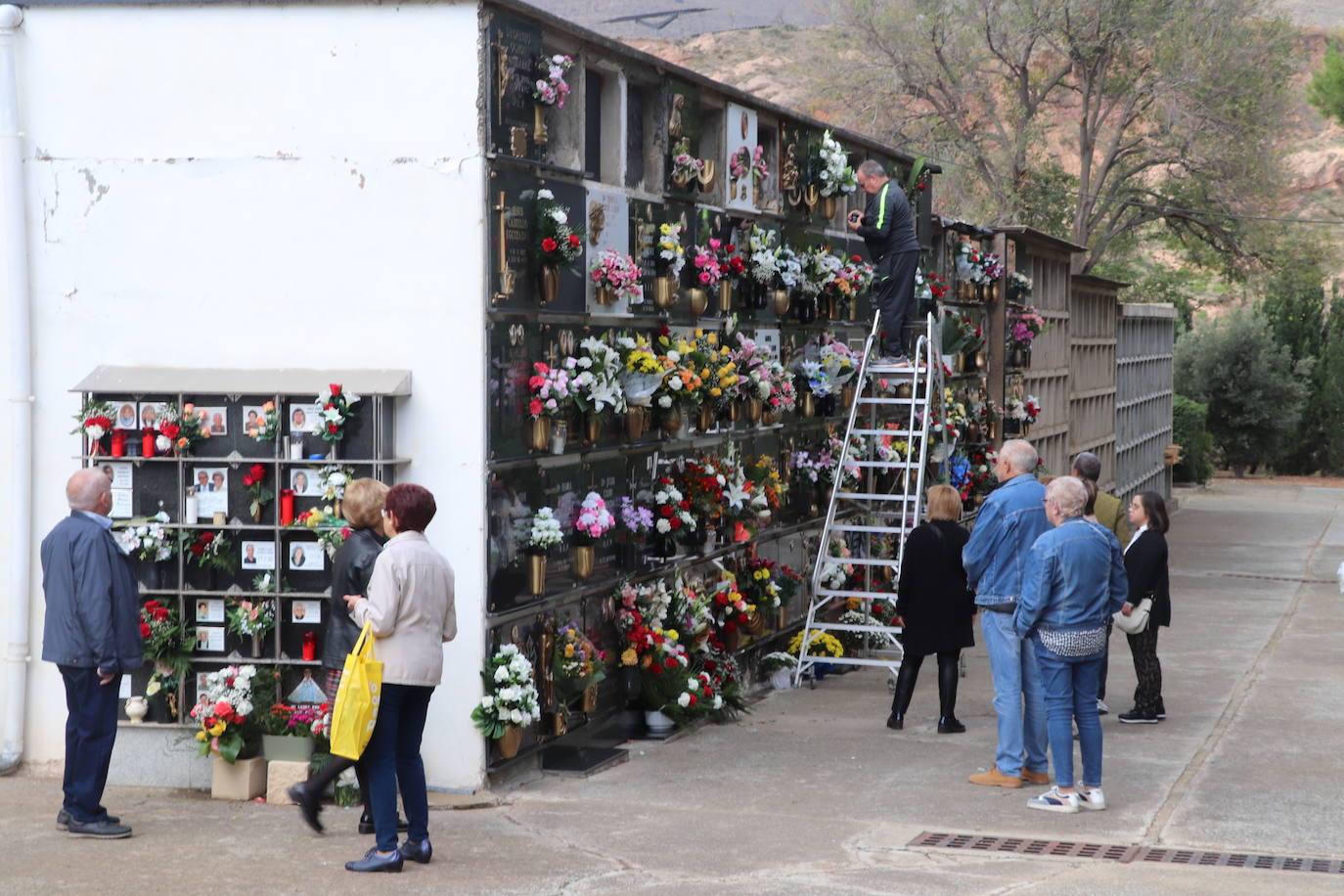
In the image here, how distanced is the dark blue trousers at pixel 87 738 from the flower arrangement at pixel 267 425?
1.37 m

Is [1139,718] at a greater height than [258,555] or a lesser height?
lesser

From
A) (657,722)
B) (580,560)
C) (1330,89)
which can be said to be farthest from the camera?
(1330,89)

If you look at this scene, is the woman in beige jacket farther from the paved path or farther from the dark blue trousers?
the dark blue trousers

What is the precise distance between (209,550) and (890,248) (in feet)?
20.9

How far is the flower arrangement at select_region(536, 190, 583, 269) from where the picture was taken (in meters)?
8.26

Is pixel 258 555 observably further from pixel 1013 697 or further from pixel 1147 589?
pixel 1147 589

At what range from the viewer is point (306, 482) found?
7.94 m

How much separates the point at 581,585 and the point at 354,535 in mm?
2196

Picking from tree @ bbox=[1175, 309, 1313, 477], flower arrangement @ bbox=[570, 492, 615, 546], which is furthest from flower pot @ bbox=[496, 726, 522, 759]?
tree @ bbox=[1175, 309, 1313, 477]

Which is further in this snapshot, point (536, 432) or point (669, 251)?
point (669, 251)

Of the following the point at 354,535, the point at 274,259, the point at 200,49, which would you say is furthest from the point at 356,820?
the point at 200,49

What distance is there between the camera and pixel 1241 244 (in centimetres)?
3641

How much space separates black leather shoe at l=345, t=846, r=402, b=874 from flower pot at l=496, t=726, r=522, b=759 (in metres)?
1.53

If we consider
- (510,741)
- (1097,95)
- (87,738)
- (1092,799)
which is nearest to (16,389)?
(87,738)
